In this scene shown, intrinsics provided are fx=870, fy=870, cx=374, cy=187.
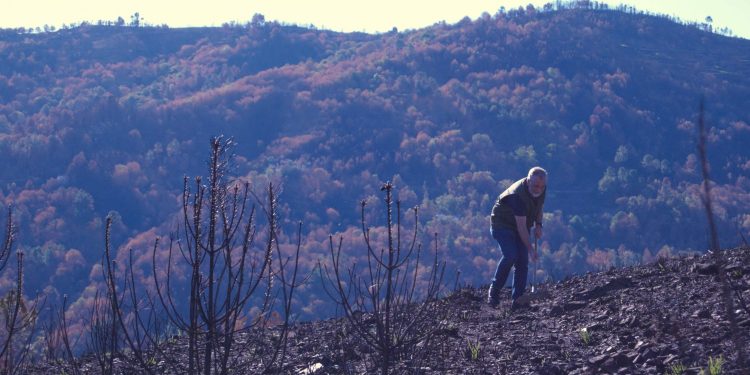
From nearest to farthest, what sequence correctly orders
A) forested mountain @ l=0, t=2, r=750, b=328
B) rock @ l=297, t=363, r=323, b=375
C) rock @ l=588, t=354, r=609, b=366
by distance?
rock @ l=588, t=354, r=609, b=366, rock @ l=297, t=363, r=323, b=375, forested mountain @ l=0, t=2, r=750, b=328

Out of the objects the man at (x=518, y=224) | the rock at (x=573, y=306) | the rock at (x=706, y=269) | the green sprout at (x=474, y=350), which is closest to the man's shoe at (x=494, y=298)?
the man at (x=518, y=224)

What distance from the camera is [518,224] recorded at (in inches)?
312

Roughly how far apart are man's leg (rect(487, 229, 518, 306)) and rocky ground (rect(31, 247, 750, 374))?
15cm

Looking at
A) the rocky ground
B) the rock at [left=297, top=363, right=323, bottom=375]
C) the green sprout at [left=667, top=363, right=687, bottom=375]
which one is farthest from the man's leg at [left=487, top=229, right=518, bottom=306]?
the green sprout at [left=667, top=363, right=687, bottom=375]

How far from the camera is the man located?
26.0 ft

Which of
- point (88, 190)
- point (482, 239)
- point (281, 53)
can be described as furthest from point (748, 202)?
point (281, 53)

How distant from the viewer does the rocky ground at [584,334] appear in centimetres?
524

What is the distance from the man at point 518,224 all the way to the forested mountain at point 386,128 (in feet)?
127

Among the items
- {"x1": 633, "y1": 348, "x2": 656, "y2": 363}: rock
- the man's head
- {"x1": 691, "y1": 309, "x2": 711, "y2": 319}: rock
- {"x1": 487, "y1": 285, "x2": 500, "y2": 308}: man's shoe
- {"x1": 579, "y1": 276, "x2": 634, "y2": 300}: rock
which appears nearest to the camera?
{"x1": 633, "y1": 348, "x2": 656, "y2": 363}: rock

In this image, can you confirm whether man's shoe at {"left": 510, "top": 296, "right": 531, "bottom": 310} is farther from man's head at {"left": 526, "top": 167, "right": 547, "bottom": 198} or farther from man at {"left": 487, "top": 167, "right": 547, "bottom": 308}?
man's head at {"left": 526, "top": 167, "right": 547, "bottom": 198}

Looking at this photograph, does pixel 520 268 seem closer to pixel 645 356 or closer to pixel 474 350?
pixel 474 350

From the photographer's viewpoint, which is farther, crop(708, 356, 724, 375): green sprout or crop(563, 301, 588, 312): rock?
crop(563, 301, 588, 312): rock

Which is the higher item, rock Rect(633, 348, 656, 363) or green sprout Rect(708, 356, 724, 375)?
rock Rect(633, 348, 656, 363)

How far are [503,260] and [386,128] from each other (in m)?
99.8
